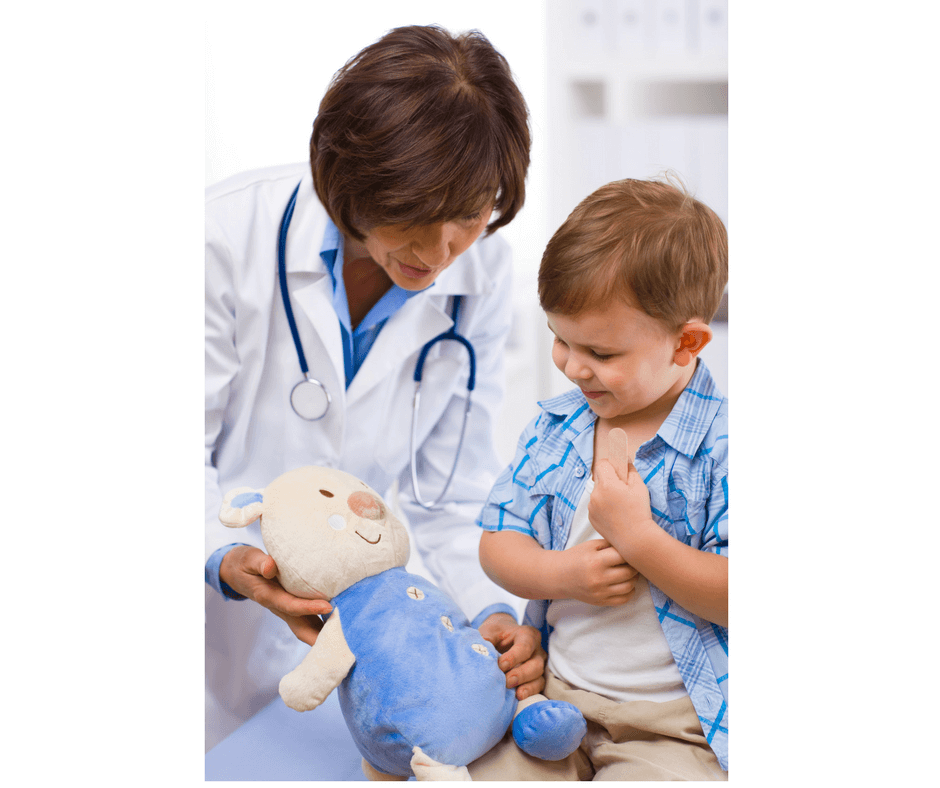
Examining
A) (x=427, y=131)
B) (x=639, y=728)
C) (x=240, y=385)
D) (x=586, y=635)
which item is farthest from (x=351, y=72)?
(x=639, y=728)

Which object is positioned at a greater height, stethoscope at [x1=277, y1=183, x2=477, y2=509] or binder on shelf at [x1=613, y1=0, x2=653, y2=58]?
binder on shelf at [x1=613, y1=0, x2=653, y2=58]

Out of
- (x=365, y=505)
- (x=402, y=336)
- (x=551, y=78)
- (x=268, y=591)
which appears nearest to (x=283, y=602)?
(x=268, y=591)

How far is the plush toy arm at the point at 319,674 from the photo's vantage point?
2.69 ft

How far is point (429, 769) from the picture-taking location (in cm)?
80

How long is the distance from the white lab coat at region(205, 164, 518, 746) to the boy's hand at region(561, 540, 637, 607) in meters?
0.19

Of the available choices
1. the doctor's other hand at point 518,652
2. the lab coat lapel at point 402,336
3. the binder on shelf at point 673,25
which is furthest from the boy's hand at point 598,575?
the binder on shelf at point 673,25

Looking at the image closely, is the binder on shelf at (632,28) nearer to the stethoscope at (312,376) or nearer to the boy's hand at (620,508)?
the stethoscope at (312,376)

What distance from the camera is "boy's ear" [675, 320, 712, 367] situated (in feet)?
2.71

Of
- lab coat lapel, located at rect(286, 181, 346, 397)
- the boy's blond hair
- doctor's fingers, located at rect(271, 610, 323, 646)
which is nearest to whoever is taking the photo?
the boy's blond hair

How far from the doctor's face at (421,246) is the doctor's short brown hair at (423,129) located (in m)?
0.01

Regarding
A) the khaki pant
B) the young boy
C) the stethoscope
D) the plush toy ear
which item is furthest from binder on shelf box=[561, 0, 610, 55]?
the khaki pant

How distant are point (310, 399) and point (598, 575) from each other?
0.43m

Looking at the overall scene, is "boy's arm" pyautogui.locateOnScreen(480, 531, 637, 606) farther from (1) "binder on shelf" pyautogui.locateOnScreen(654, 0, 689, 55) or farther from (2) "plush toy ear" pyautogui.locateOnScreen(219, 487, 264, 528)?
(1) "binder on shelf" pyautogui.locateOnScreen(654, 0, 689, 55)

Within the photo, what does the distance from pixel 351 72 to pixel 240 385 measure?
411mm
